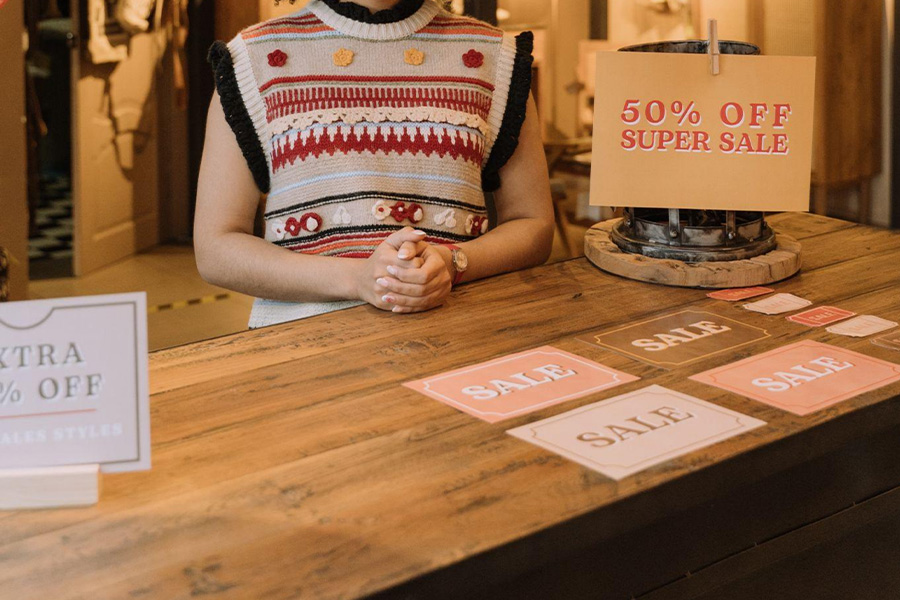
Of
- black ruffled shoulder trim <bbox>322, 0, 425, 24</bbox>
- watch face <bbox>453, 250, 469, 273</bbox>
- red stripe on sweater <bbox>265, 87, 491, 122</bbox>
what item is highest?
black ruffled shoulder trim <bbox>322, 0, 425, 24</bbox>

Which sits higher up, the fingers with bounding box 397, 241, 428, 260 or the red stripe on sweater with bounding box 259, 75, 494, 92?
the red stripe on sweater with bounding box 259, 75, 494, 92

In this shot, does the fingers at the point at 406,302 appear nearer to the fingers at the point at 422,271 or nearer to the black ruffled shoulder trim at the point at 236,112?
the fingers at the point at 422,271

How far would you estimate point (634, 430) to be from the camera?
1152 millimetres

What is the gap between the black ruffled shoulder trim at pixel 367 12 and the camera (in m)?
1.88

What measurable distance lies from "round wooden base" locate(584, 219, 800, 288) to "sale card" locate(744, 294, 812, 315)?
0.06m

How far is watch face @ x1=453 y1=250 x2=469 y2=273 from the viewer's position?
5.68 feet

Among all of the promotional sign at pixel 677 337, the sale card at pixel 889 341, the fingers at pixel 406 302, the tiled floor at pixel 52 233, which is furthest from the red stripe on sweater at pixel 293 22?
the tiled floor at pixel 52 233

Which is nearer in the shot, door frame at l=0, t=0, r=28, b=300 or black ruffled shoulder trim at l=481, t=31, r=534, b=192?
black ruffled shoulder trim at l=481, t=31, r=534, b=192

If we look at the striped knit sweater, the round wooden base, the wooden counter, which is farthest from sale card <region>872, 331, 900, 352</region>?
the striped knit sweater

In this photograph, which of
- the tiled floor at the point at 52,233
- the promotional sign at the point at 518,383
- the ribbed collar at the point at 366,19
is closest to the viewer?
the promotional sign at the point at 518,383

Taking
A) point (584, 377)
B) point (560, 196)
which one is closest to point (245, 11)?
point (560, 196)

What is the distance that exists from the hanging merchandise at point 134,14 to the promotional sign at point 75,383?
146 inches

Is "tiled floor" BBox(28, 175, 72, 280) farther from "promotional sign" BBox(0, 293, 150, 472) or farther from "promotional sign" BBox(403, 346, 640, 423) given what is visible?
"promotional sign" BBox(0, 293, 150, 472)

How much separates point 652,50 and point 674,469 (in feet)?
3.21
